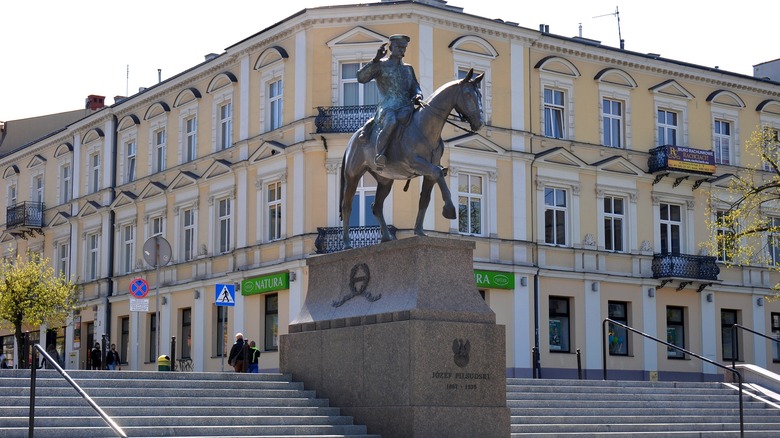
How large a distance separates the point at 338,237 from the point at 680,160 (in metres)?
13.0

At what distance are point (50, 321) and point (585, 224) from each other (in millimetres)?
20350

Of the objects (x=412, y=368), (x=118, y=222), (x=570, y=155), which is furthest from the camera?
(x=118, y=222)

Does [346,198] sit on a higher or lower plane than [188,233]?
lower

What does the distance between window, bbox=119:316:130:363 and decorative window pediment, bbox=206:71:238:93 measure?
10.1 meters

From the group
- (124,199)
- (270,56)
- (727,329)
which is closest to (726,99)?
(727,329)

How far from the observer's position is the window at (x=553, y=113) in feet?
136

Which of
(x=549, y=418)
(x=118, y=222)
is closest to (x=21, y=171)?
(x=118, y=222)

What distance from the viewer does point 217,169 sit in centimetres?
4350

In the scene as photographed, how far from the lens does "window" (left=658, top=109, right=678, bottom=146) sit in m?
43.9

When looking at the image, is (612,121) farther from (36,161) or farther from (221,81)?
(36,161)

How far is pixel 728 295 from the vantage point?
145 ft

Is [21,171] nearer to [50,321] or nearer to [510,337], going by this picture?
[50,321]

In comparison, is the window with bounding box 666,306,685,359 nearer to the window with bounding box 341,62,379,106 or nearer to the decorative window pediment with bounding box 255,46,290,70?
the window with bounding box 341,62,379,106

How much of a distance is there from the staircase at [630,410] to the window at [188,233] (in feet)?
77.5
